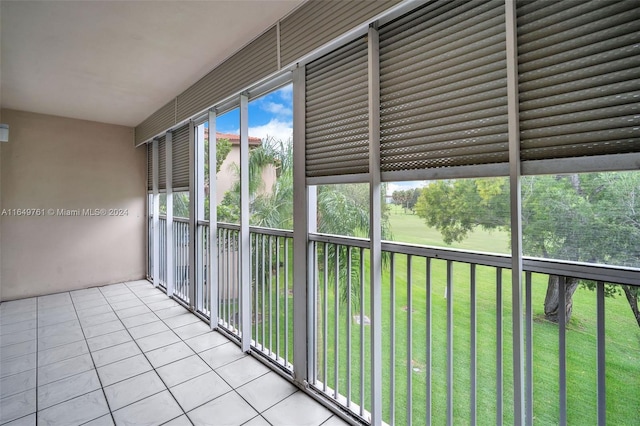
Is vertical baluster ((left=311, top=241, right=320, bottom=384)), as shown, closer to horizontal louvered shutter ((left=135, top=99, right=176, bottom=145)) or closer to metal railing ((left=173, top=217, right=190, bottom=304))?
metal railing ((left=173, top=217, right=190, bottom=304))

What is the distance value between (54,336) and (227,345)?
185 cm

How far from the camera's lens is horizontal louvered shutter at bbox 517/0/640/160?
94cm

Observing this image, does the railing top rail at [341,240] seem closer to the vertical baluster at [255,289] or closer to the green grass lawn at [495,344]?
the green grass lawn at [495,344]

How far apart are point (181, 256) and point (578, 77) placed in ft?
14.5

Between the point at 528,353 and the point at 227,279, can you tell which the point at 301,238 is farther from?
the point at 227,279

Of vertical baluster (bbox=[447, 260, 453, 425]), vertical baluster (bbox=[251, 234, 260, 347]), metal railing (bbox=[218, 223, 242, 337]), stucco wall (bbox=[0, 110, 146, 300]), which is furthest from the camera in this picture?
stucco wall (bbox=[0, 110, 146, 300])

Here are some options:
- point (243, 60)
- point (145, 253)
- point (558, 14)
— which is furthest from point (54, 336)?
point (558, 14)

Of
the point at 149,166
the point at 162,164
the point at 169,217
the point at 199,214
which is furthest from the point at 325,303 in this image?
the point at 149,166

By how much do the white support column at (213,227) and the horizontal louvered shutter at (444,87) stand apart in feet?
7.12

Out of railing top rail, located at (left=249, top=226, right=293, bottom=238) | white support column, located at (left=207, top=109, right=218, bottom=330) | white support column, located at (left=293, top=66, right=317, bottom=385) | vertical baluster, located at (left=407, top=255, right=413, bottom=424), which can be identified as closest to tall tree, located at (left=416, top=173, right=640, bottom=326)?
vertical baluster, located at (left=407, top=255, right=413, bottom=424)

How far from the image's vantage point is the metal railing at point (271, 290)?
7.86 feet

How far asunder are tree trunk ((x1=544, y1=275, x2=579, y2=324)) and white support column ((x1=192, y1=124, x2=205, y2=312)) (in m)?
3.29

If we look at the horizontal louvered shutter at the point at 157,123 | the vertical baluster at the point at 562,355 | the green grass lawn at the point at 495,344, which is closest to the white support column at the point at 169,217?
the horizontal louvered shutter at the point at 157,123

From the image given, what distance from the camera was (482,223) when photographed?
134 cm
